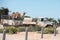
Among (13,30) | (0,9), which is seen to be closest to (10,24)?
(13,30)

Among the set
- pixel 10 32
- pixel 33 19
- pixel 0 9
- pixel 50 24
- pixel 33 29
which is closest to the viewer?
pixel 10 32

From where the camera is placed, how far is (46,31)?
2355 centimetres

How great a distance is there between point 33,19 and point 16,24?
11.1ft

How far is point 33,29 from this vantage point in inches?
1086

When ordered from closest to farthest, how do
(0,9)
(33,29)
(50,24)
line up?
(33,29), (50,24), (0,9)

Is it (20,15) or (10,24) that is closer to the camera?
(10,24)

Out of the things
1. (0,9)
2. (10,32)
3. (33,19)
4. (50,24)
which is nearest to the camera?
(10,32)

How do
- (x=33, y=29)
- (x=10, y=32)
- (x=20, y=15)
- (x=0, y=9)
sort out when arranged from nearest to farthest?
(x=10, y=32), (x=33, y=29), (x=20, y=15), (x=0, y=9)

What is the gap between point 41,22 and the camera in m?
31.5

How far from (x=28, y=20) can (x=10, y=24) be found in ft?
10.2

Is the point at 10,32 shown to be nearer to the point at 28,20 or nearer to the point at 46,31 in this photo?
the point at 46,31

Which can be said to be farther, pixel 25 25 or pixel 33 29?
pixel 25 25

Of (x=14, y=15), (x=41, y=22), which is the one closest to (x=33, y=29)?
(x=41, y=22)

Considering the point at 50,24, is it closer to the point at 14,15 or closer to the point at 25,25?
the point at 25,25
